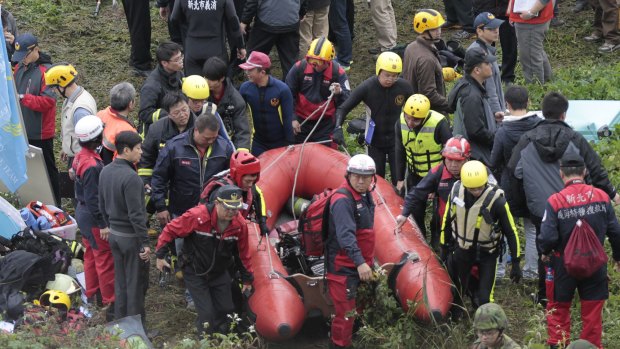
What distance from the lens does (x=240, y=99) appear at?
9.48 meters

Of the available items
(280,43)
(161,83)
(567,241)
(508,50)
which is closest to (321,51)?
(161,83)

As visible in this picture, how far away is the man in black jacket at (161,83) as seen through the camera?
9.43 m

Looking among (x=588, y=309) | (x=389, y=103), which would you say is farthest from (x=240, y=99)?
(x=588, y=309)

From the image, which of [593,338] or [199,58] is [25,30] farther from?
[593,338]

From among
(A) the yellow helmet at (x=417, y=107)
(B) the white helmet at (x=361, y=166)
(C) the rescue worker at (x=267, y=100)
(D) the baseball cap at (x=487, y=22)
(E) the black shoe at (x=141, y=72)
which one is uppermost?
(D) the baseball cap at (x=487, y=22)

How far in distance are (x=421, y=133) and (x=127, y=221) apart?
9.01ft

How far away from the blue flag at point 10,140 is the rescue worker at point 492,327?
16.1 feet

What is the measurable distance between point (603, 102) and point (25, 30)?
26.5ft

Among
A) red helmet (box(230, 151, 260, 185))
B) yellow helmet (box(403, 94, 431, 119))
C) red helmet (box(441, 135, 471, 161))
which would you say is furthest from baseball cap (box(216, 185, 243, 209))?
yellow helmet (box(403, 94, 431, 119))

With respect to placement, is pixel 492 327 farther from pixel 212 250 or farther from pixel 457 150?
pixel 212 250

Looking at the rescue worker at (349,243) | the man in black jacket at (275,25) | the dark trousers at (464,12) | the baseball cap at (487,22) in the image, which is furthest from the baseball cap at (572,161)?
the dark trousers at (464,12)

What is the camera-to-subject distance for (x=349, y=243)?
298 inches

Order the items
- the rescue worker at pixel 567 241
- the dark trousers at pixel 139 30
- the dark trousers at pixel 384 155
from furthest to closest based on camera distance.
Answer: the dark trousers at pixel 139 30
the dark trousers at pixel 384 155
the rescue worker at pixel 567 241

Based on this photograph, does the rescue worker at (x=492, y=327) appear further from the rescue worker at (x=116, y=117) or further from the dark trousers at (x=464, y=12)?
the dark trousers at (x=464, y=12)
